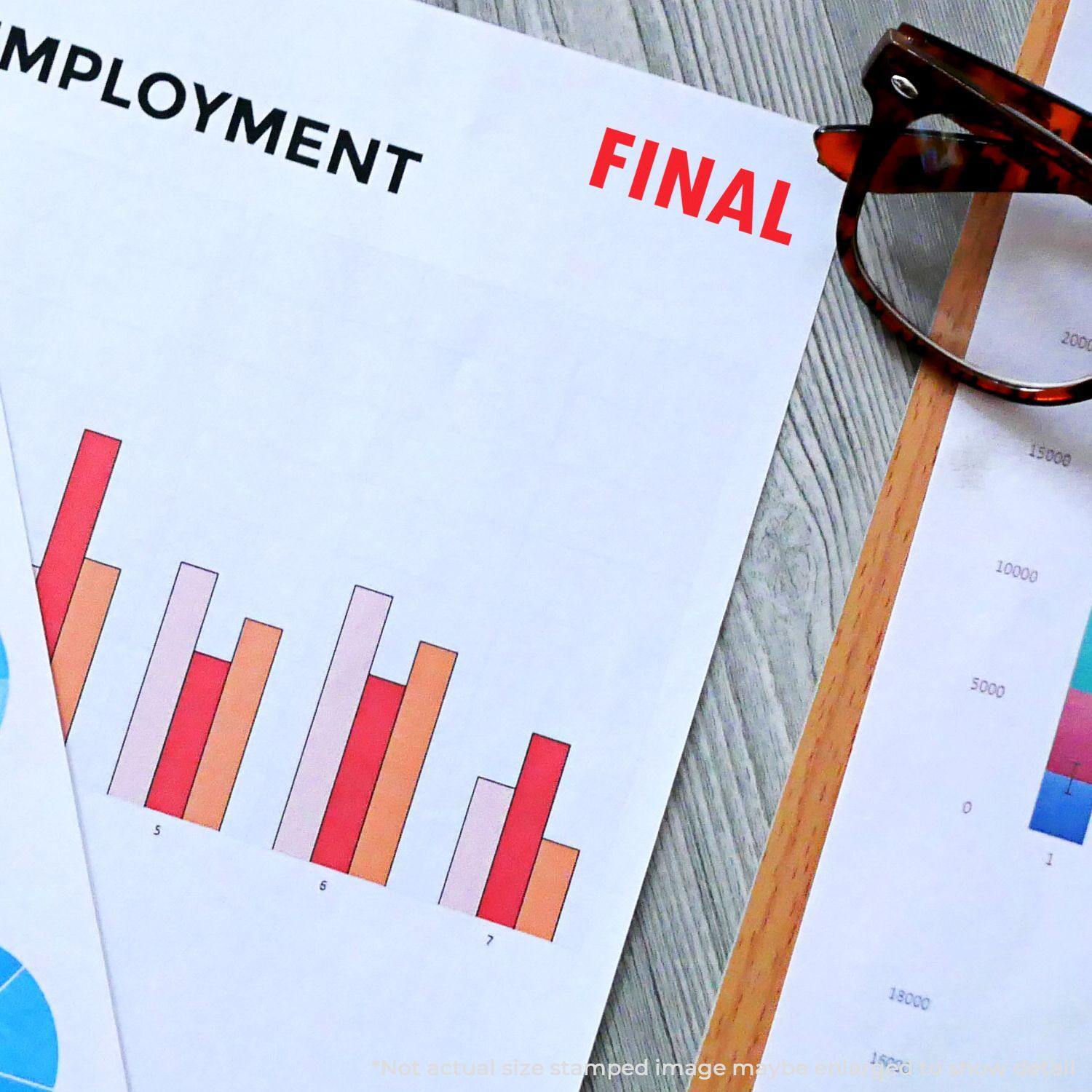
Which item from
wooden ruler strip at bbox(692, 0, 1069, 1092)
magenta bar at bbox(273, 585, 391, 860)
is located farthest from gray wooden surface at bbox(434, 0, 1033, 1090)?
magenta bar at bbox(273, 585, 391, 860)

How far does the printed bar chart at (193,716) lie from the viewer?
34 cm

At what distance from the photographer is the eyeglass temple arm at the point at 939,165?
0.33m

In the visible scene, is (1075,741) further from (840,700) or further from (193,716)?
(193,716)

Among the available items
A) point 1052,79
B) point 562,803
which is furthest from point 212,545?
point 1052,79

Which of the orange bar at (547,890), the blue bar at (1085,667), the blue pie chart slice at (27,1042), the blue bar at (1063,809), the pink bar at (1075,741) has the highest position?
the blue bar at (1085,667)

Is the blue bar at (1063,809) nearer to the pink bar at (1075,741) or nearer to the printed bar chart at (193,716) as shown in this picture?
the pink bar at (1075,741)

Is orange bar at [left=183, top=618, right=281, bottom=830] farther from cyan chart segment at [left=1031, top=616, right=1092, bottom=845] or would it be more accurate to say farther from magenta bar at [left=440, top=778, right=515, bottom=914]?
cyan chart segment at [left=1031, top=616, right=1092, bottom=845]

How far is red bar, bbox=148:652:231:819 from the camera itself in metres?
0.34

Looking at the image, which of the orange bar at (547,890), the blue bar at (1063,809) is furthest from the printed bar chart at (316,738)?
the blue bar at (1063,809)

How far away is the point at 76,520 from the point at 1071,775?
1.18 feet

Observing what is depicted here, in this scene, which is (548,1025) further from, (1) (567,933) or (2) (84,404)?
(2) (84,404)

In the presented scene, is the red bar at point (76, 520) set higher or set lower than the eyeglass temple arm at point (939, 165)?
lower

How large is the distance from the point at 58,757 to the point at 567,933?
19cm

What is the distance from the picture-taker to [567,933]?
34 centimetres
